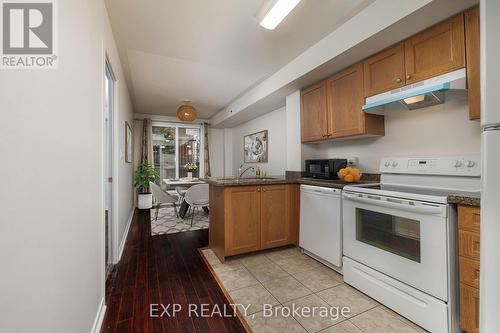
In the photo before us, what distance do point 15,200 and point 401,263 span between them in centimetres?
218

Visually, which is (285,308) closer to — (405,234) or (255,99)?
(405,234)

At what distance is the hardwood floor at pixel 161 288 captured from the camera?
1534 mm

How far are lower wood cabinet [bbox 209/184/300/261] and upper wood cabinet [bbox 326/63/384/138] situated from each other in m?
0.95

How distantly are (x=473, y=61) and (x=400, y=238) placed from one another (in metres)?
1.34

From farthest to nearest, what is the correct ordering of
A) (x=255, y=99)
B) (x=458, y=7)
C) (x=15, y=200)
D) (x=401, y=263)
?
1. (x=255, y=99)
2. (x=401, y=263)
3. (x=458, y=7)
4. (x=15, y=200)

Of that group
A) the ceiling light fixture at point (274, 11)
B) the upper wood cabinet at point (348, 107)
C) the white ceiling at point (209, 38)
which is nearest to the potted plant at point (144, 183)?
the white ceiling at point (209, 38)

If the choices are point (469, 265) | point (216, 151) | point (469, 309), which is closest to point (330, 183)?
point (469, 265)

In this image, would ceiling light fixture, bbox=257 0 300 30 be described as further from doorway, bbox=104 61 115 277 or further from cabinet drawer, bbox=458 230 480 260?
cabinet drawer, bbox=458 230 480 260

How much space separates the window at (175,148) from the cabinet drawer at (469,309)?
599 centimetres

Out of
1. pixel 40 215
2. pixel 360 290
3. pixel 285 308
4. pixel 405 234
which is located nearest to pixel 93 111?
pixel 40 215

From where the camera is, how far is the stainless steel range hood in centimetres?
153

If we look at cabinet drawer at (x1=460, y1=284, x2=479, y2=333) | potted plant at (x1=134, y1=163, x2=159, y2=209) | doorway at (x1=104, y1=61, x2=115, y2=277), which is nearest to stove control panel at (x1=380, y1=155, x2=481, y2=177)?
cabinet drawer at (x1=460, y1=284, x2=479, y2=333)

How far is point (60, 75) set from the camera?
0.97 metres

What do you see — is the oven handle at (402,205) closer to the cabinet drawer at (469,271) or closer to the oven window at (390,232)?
the oven window at (390,232)
